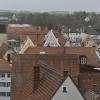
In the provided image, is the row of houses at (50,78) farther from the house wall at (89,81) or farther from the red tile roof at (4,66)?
the red tile roof at (4,66)

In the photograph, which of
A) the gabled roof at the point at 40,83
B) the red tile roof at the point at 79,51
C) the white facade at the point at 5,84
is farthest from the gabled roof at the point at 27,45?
the gabled roof at the point at 40,83

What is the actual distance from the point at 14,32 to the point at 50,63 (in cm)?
9184

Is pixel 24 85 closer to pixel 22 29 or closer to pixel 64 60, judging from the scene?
pixel 64 60

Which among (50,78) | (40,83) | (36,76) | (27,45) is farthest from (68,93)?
(27,45)

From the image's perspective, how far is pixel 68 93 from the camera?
85.0ft

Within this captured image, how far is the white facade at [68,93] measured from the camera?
84.1ft

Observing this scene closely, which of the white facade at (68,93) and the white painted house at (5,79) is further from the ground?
the white facade at (68,93)

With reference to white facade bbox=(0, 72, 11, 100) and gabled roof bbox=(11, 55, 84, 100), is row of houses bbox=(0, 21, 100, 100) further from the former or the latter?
white facade bbox=(0, 72, 11, 100)

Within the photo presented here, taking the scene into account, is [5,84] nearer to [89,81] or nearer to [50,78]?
[89,81]

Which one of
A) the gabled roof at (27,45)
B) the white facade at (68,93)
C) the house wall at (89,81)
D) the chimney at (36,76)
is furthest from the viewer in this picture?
the gabled roof at (27,45)

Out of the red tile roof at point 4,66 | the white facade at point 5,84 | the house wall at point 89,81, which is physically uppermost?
the house wall at point 89,81

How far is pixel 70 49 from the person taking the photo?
2290 inches

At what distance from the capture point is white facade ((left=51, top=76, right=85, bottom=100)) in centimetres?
2564

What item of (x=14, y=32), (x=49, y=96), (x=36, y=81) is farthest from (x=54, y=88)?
(x=14, y=32)
